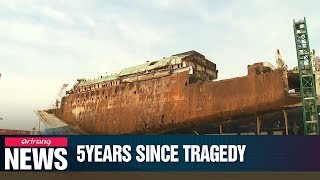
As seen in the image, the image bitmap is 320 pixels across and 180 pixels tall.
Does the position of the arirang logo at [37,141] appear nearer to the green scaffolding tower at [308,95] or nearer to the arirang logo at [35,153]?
the arirang logo at [35,153]

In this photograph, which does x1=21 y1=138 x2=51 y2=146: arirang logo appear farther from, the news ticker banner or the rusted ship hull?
the rusted ship hull

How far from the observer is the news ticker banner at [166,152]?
63.8 ft

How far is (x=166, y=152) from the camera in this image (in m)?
19.9

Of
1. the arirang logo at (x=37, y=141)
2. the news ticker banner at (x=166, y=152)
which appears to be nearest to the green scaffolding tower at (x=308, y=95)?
the news ticker banner at (x=166, y=152)

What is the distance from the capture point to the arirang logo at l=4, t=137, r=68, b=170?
19188mm

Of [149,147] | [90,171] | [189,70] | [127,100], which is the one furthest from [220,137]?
[127,100]

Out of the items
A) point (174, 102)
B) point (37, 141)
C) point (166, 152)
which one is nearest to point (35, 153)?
point (37, 141)

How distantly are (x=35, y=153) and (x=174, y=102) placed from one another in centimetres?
2319

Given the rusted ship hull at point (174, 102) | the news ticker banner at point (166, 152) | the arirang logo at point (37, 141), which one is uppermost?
the rusted ship hull at point (174, 102)

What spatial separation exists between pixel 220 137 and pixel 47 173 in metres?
9.82

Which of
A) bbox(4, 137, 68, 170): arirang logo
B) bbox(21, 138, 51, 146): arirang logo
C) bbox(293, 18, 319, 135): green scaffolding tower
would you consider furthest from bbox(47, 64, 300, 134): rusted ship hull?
bbox(21, 138, 51, 146): arirang logo

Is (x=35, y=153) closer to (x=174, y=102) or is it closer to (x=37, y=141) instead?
(x=37, y=141)

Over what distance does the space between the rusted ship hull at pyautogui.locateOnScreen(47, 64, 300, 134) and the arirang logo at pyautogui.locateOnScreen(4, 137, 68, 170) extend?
21.5 meters

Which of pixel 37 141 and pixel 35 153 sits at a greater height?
pixel 37 141
